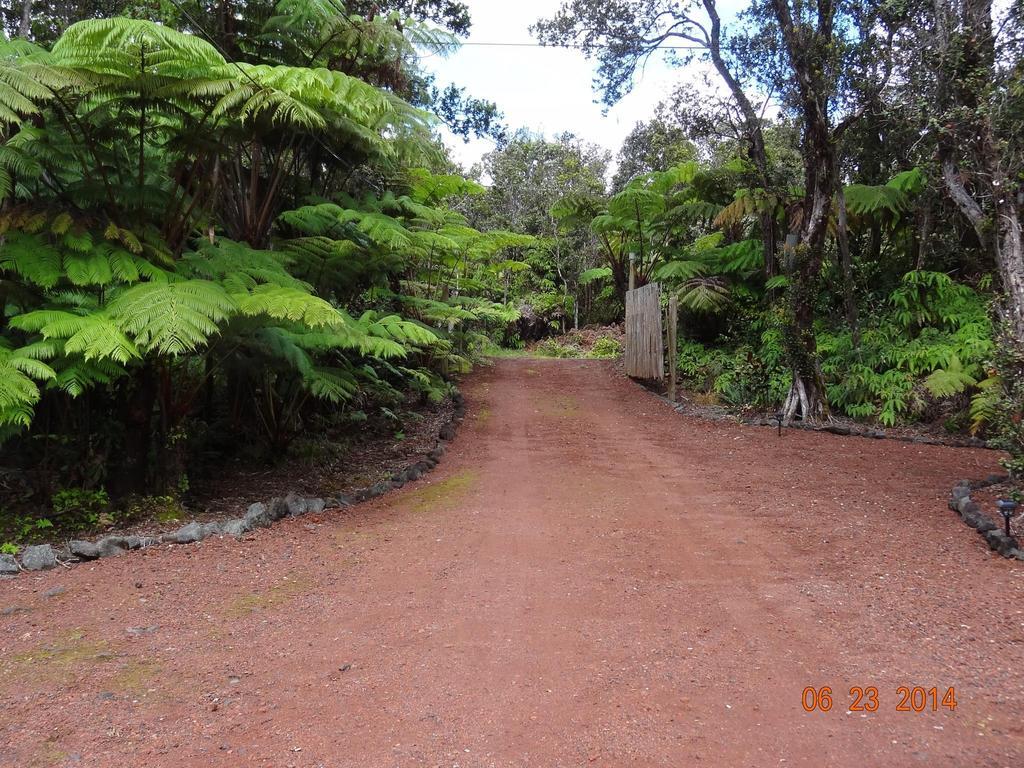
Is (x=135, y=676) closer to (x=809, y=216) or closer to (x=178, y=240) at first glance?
(x=178, y=240)

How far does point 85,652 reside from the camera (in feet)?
9.79

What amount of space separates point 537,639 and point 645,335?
9094 mm

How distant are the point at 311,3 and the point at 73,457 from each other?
4439mm

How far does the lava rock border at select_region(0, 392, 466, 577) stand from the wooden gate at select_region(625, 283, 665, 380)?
19.1 ft

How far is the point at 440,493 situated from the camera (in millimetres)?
6047

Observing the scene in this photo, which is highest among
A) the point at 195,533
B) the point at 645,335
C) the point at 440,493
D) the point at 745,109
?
the point at 745,109

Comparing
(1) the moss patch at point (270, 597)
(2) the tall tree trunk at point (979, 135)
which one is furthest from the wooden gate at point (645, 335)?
(1) the moss patch at point (270, 597)

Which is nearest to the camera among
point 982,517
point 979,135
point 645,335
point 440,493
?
point 982,517

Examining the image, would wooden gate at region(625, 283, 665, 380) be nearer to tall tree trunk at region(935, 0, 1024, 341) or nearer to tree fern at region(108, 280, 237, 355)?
tall tree trunk at region(935, 0, 1024, 341)

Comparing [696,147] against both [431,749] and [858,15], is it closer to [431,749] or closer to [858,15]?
[858,15]
